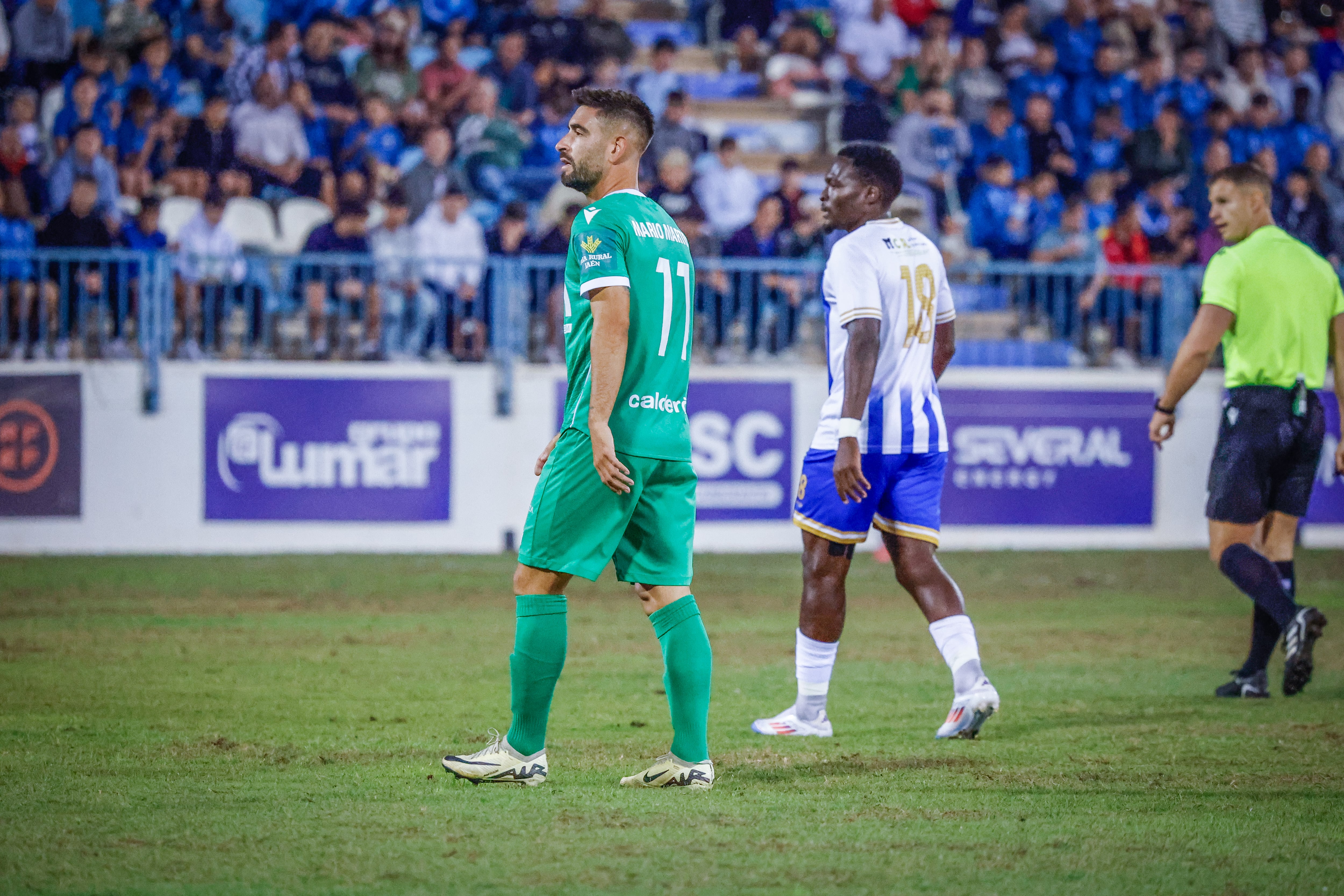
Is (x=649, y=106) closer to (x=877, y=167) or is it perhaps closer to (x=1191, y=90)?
(x=877, y=167)

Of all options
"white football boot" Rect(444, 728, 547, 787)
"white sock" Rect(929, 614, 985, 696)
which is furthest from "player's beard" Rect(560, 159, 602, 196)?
"white sock" Rect(929, 614, 985, 696)

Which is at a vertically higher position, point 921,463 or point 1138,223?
point 1138,223

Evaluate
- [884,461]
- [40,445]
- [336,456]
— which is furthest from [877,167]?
[40,445]

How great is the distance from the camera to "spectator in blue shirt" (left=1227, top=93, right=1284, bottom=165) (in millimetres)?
18328

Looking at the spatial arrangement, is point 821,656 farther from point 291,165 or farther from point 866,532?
point 291,165

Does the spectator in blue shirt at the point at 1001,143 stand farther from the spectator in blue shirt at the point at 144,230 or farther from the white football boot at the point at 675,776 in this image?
the white football boot at the point at 675,776

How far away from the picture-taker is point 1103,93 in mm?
19078

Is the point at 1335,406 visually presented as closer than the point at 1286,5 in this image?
Yes

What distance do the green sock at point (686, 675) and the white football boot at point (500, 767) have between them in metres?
0.45

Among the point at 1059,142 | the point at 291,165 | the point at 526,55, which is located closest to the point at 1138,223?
the point at 1059,142

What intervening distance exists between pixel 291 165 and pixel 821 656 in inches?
420

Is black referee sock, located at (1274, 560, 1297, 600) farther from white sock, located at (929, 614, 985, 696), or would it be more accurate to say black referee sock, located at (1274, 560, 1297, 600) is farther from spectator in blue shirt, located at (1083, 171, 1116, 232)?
spectator in blue shirt, located at (1083, 171, 1116, 232)

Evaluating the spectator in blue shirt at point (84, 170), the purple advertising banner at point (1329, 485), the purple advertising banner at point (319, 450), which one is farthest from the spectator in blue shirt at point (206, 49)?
the purple advertising banner at point (1329, 485)

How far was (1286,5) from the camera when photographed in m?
21.2
